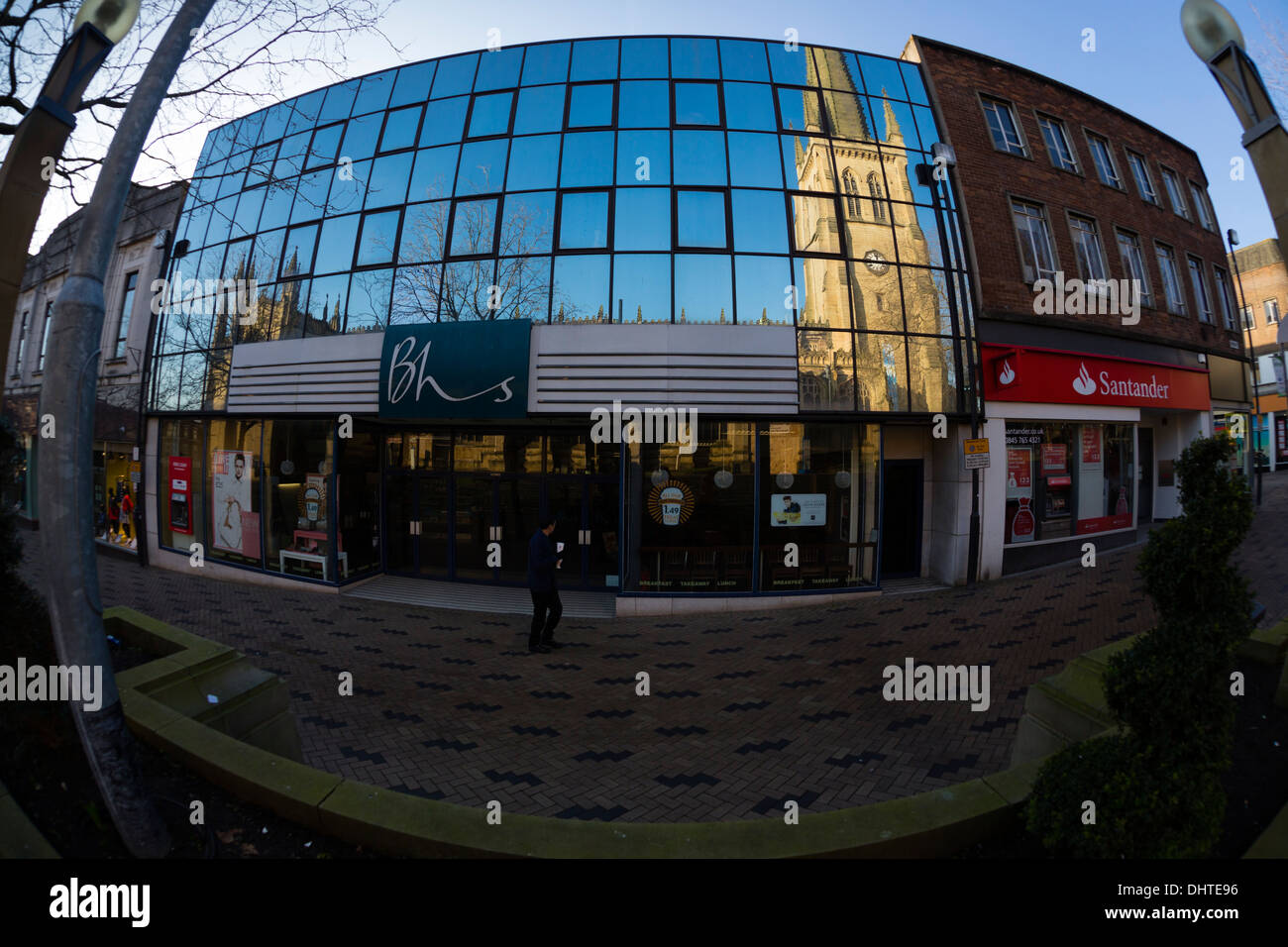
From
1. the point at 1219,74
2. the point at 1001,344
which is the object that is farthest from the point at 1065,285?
the point at 1219,74

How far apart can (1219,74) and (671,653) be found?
744 cm

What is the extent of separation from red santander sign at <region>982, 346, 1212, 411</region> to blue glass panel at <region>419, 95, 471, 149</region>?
40.5ft

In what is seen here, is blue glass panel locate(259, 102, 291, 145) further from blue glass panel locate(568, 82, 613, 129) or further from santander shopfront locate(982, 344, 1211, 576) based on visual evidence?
santander shopfront locate(982, 344, 1211, 576)

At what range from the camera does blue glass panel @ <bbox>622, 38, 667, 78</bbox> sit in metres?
10.2

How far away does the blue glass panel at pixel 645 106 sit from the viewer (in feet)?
32.4

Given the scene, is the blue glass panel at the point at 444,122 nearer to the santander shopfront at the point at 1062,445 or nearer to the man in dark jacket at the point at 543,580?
the man in dark jacket at the point at 543,580

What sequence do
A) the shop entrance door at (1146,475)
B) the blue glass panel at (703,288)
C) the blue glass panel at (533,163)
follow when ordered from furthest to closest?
the shop entrance door at (1146,475) → the blue glass panel at (533,163) → the blue glass panel at (703,288)

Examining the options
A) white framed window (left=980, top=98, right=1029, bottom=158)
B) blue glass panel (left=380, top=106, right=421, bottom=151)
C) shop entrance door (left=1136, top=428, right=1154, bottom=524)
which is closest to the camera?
Result: blue glass panel (left=380, top=106, right=421, bottom=151)

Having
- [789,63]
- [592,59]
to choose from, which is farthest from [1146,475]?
[592,59]

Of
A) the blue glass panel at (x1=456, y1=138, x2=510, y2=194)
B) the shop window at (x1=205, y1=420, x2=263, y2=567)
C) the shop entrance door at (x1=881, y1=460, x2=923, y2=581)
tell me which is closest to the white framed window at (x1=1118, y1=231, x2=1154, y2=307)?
the shop entrance door at (x1=881, y1=460, x2=923, y2=581)

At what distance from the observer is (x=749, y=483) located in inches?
365

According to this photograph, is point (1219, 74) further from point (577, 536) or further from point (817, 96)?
point (577, 536)

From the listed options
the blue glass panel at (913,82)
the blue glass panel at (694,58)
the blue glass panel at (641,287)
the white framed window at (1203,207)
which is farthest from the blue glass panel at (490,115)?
the white framed window at (1203,207)

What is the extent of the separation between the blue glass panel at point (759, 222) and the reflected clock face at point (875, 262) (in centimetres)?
173
